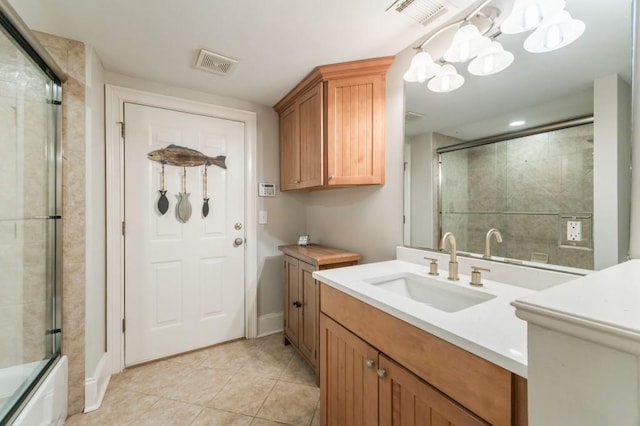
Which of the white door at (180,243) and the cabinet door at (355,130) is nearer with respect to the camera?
the cabinet door at (355,130)

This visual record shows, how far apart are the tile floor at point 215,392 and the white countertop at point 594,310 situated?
Answer: 4.99 ft

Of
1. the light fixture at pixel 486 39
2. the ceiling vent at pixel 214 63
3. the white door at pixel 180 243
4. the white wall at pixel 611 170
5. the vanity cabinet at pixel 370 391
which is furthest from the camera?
the white door at pixel 180 243

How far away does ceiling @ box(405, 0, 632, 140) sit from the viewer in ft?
3.08

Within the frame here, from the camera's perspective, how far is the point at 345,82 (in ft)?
5.99

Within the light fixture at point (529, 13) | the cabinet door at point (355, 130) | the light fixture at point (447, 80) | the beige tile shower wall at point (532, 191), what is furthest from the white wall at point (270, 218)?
the light fixture at point (529, 13)

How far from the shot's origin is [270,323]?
2.56m

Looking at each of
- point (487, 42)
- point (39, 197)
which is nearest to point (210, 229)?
point (39, 197)

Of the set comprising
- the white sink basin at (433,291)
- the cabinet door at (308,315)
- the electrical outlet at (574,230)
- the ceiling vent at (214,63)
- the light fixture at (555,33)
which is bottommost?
the cabinet door at (308,315)

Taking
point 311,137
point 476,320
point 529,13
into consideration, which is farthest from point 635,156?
point 311,137

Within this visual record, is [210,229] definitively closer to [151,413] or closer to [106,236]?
[106,236]

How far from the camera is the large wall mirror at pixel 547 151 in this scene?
0.93 m

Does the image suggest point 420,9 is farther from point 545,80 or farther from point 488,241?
point 488,241

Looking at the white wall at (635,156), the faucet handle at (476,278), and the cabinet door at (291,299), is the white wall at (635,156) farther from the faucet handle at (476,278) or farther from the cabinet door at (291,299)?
the cabinet door at (291,299)

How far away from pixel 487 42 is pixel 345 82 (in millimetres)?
864
